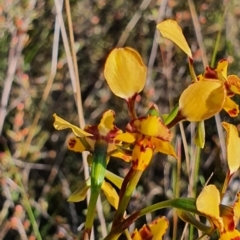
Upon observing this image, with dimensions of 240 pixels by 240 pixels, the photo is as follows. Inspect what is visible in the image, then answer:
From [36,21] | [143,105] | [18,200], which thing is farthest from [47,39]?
[18,200]

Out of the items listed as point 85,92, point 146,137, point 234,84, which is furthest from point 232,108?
point 85,92

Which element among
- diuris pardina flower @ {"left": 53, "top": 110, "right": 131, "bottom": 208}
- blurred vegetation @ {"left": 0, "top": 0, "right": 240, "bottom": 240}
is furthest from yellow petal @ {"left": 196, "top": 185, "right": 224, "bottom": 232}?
blurred vegetation @ {"left": 0, "top": 0, "right": 240, "bottom": 240}

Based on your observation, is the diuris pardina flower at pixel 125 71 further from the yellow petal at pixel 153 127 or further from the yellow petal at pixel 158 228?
the yellow petal at pixel 158 228

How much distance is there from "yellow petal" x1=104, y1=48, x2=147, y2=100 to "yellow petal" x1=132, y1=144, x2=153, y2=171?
0.05m

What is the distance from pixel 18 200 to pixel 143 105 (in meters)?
0.42

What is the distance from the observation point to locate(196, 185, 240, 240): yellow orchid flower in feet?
1.61

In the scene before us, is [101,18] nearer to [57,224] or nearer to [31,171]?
[31,171]

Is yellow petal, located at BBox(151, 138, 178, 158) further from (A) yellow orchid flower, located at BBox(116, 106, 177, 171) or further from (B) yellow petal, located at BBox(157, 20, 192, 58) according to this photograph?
(B) yellow petal, located at BBox(157, 20, 192, 58)

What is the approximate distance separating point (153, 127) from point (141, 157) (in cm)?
3

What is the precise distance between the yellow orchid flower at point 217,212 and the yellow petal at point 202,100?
0.07m

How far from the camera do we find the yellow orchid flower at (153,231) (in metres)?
0.65

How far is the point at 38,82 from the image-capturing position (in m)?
1.65

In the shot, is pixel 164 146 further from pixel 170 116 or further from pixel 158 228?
pixel 158 228

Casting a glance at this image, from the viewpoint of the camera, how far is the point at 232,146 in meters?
0.56
